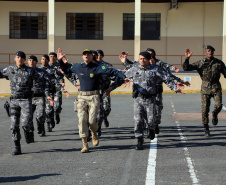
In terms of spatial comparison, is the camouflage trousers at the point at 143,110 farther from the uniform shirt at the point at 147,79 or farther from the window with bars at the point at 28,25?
the window with bars at the point at 28,25

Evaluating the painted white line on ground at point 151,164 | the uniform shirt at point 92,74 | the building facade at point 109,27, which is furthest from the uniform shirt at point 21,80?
the building facade at point 109,27

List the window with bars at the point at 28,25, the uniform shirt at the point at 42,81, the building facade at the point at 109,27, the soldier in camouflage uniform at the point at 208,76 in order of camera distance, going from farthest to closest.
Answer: the window with bars at the point at 28,25
the building facade at the point at 109,27
the soldier in camouflage uniform at the point at 208,76
the uniform shirt at the point at 42,81

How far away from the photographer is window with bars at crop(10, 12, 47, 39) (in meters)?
33.9

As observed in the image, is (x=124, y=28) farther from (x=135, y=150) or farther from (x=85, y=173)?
(x=85, y=173)

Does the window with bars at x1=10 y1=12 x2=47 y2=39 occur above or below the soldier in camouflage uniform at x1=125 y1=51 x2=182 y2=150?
above

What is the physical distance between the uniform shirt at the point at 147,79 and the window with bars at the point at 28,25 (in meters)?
23.4

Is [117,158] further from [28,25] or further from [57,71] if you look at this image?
[28,25]

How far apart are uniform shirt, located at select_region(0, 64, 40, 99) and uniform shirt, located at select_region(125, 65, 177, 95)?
80.3 inches

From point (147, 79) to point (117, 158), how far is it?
2.01 metres

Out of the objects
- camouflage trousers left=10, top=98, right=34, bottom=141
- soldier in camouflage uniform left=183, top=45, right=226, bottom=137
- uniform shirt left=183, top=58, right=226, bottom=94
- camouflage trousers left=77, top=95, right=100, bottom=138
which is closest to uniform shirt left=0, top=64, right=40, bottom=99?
camouflage trousers left=10, top=98, right=34, bottom=141

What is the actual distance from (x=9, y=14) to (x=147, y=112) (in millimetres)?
24117

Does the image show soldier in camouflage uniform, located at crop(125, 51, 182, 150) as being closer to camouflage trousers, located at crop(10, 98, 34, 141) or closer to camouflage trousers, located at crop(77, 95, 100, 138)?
camouflage trousers, located at crop(77, 95, 100, 138)

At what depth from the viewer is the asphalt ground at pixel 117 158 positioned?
834 centimetres

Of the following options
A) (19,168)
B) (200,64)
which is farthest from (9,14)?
(19,168)
